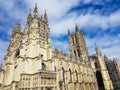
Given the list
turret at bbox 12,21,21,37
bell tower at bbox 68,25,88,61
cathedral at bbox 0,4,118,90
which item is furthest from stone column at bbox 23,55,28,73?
bell tower at bbox 68,25,88,61

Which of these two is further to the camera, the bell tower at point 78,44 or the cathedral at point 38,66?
the bell tower at point 78,44

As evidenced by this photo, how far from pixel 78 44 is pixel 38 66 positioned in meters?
30.1

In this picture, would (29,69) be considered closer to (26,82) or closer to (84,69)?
(26,82)

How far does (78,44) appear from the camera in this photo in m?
52.4

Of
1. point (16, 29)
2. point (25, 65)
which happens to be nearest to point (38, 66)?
point (25, 65)

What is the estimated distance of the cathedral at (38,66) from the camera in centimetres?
2427

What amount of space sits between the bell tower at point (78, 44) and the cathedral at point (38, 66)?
802 centimetres

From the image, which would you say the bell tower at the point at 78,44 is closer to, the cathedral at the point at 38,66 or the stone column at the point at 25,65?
the cathedral at the point at 38,66

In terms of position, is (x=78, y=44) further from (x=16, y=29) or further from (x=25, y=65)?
(x=25, y=65)

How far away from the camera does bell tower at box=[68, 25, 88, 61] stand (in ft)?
163

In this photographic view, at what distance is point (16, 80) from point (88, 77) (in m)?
23.0

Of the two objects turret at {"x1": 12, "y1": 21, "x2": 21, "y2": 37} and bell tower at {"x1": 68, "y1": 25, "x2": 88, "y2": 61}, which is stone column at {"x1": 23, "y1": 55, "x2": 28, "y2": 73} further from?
bell tower at {"x1": 68, "y1": 25, "x2": 88, "y2": 61}

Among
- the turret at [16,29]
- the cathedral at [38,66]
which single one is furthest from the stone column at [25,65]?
the turret at [16,29]

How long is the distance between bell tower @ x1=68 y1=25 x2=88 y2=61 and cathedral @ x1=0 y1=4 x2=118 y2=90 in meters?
8.02
